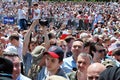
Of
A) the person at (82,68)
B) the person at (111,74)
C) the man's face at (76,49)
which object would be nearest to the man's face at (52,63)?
the person at (82,68)

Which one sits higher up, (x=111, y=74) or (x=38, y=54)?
(x=111, y=74)

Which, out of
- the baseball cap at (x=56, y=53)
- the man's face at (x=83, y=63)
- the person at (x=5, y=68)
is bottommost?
the man's face at (x=83, y=63)

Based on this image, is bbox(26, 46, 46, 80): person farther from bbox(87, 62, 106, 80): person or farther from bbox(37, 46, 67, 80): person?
bbox(87, 62, 106, 80): person

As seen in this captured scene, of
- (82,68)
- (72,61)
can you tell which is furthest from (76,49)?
(82,68)

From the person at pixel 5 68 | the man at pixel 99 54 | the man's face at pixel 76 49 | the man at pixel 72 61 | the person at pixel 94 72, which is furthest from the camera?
the man's face at pixel 76 49

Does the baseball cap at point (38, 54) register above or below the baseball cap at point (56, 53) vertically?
below

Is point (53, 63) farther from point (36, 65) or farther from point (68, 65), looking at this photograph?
point (68, 65)

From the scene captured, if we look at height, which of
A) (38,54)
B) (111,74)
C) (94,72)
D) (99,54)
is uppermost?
(111,74)

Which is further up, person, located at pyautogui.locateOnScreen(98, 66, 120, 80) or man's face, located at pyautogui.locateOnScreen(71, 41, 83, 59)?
person, located at pyautogui.locateOnScreen(98, 66, 120, 80)

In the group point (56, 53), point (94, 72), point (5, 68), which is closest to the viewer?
point (5, 68)

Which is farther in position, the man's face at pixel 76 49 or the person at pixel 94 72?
the man's face at pixel 76 49

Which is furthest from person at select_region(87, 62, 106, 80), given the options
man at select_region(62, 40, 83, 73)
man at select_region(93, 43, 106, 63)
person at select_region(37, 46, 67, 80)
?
man at select_region(62, 40, 83, 73)

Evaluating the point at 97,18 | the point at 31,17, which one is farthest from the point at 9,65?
the point at 97,18

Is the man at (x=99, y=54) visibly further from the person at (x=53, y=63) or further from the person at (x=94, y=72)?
the person at (x=94, y=72)
